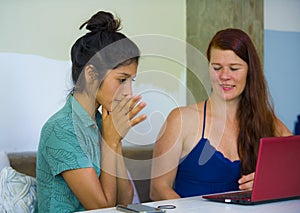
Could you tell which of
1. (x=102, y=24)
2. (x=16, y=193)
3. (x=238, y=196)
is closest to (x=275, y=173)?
(x=238, y=196)

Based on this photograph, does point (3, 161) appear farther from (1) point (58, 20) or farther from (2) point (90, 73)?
(1) point (58, 20)

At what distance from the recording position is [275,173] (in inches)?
71.6

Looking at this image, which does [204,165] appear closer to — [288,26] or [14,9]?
[14,9]

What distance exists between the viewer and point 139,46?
2090mm

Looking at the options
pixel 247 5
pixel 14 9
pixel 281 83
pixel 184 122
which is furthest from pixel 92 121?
pixel 281 83

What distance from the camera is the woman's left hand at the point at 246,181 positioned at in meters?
2.14

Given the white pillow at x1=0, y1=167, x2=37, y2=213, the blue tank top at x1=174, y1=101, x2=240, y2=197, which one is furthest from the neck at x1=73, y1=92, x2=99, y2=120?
the blue tank top at x1=174, y1=101, x2=240, y2=197

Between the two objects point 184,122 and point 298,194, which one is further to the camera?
point 184,122

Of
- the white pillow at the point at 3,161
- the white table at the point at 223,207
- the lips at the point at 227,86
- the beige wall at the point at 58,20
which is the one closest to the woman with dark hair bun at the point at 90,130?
A: the white table at the point at 223,207

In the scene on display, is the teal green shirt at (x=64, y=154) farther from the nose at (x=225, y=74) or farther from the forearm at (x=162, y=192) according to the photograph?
the nose at (x=225, y=74)

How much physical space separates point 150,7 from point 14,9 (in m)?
0.74

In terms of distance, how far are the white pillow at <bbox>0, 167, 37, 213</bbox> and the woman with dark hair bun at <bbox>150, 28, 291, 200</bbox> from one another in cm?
48

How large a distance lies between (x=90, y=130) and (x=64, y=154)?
15 cm

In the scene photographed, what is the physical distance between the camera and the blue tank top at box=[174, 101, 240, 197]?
2.33 meters
